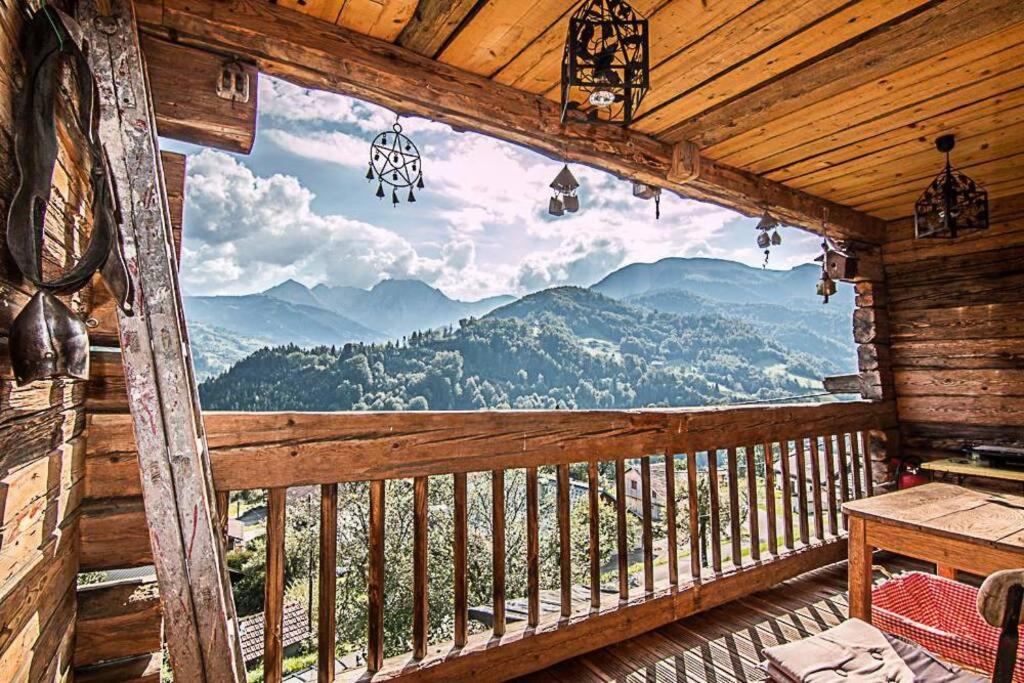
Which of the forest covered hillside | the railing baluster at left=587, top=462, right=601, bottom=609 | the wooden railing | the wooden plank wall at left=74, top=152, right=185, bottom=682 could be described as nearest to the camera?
the wooden plank wall at left=74, top=152, right=185, bottom=682

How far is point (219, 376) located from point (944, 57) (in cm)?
2672

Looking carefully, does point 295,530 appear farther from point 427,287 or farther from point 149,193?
point 427,287

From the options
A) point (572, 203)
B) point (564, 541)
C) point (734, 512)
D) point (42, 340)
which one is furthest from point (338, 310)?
point (42, 340)

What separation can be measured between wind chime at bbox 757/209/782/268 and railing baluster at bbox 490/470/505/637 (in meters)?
2.90

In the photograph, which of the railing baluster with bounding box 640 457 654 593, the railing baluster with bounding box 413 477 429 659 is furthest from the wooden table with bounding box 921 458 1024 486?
the railing baluster with bounding box 413 477 429 659

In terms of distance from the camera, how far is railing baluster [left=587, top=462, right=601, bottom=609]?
222 centimetres

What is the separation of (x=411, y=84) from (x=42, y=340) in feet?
6.13

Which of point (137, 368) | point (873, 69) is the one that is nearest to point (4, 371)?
point (137, 368)

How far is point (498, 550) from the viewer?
1.98 meters

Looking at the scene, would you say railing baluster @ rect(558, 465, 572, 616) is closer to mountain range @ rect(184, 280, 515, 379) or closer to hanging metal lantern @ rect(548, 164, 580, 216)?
hanging metal lantern @ rect(548, 164, 580, 216)

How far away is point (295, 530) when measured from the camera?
22969mm

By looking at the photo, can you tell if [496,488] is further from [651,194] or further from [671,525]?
[651,194]

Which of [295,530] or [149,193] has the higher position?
[149,193]

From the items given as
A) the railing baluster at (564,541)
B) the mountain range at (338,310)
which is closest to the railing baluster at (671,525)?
the railing baluster at (564,541)
